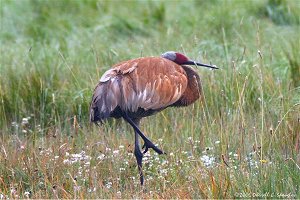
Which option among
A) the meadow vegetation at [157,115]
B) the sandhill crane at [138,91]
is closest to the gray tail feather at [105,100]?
the sandhill crane at [138,91]

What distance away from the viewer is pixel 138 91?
6.21 metres

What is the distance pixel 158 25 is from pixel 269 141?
4195 mm

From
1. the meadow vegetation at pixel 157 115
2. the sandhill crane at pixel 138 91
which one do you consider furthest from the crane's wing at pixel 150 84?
the meadow vegetation at pixel 157 115

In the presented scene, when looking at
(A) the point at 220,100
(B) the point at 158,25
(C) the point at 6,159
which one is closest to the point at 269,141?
(A) the point at 220,100

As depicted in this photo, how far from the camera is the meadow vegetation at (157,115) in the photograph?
18.8 ft

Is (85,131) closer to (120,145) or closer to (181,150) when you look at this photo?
(120,145)

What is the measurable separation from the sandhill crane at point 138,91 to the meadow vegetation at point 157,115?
29cm

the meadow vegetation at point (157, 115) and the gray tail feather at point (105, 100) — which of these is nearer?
the meadow vegetation at point (157, 115)

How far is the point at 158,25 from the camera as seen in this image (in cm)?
1030

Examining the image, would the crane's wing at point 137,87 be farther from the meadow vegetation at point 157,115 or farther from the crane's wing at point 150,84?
the meadow vegetation at point 157,115

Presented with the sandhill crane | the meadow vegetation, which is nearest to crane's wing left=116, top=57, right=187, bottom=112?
the sandhill crane

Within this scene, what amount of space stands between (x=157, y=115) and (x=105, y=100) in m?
1.23

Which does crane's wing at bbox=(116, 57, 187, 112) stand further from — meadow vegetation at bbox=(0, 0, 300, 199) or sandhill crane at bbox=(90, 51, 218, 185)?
meadow vegetation at bbox=(0, 0, 300, 199)

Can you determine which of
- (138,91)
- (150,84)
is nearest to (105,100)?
(138,91)
